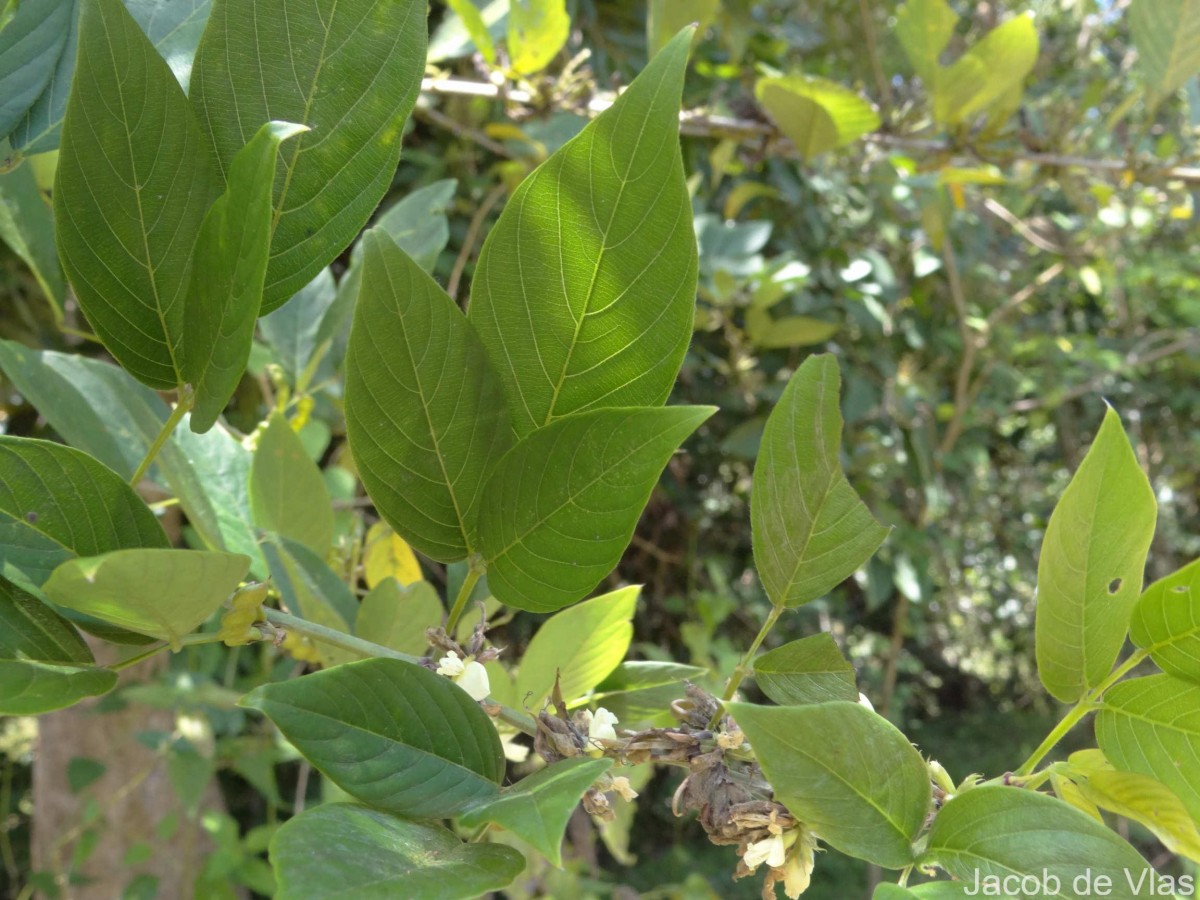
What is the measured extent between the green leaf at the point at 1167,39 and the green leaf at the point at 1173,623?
0.84 meters

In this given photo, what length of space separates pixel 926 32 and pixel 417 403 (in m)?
0.83

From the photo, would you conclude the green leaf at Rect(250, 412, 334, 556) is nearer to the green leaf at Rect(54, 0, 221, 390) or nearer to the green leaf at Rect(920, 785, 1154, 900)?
the green leaf at Rect(54, 0, 221, 390)

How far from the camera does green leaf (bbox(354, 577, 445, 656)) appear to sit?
44cm

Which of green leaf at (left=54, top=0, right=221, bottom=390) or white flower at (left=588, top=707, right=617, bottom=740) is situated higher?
green leaf at (left=54, top=0, right=221, bottom=390)

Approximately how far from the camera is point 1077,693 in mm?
300

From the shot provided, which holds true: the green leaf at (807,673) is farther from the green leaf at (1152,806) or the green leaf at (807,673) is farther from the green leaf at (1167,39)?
the green leaf at (1167,39)

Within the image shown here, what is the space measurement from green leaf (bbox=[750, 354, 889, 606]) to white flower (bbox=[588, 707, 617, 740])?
7 centimetres

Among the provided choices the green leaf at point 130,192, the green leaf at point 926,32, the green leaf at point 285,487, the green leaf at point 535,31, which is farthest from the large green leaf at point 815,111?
the green leaf at point 130,192

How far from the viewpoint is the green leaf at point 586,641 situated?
1.35ft

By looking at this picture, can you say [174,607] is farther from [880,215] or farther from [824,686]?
[880,215]

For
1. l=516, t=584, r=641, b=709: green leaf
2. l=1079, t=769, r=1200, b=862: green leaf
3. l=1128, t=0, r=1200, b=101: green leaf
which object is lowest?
l=516, t=584, r=641, b=709: green leaf

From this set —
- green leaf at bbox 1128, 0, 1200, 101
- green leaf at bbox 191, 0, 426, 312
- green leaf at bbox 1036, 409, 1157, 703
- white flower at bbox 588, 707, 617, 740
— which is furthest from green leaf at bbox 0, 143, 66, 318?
green leaf at bbox 1128, 0, 1200, 101

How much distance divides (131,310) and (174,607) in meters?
0.10

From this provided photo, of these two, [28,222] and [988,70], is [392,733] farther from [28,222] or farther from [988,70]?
[988,70]
